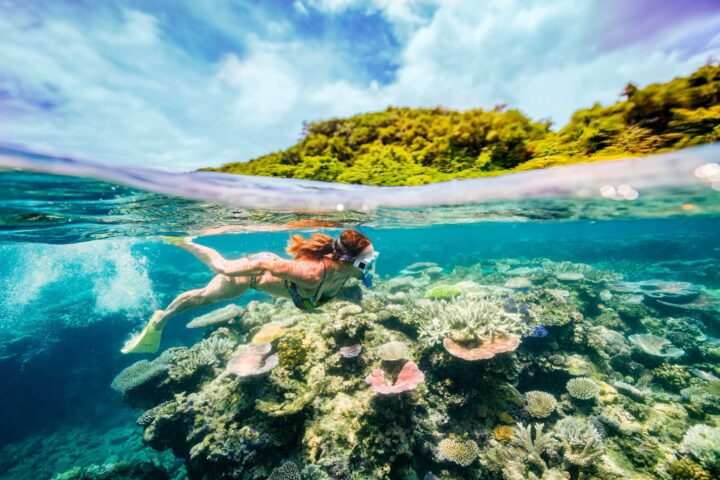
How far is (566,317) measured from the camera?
8281 millimetres

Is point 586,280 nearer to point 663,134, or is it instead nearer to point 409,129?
point 663,134

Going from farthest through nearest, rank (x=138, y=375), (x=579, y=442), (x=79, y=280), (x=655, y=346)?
(x=79, y=280) < (x=655, y=346) < (x=138, y=375) < (x=579, y=442)

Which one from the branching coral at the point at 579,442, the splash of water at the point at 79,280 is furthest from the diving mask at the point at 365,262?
the splash of water at the point at 79,280

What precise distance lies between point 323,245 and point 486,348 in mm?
4415

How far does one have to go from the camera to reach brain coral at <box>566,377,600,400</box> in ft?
21.7

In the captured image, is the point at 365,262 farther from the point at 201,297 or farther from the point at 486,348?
the point at 201,297

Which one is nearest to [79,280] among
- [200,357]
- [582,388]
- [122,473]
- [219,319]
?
[122,473]

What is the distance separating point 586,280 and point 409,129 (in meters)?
14.0

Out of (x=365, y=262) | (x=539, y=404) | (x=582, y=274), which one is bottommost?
(x=539, y=404)

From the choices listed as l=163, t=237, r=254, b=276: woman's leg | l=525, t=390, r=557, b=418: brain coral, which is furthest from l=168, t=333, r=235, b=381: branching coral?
l=525, t=390, r=557, b=418: brain coral

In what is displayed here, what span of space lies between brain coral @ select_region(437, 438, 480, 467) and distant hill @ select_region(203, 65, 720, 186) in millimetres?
6243

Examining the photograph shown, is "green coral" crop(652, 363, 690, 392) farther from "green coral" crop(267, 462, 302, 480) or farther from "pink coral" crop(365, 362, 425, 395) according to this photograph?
"green coral" crop(267, 462, 302, 480)

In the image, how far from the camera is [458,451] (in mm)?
5570

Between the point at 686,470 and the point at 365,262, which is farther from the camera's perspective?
the point at 686,470
